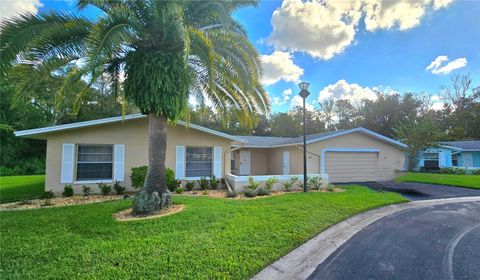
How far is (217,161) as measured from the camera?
11656mm

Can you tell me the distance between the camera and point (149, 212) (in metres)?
6.14

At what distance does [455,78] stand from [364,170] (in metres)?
33.5

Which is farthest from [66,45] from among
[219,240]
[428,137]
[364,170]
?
[428,137]

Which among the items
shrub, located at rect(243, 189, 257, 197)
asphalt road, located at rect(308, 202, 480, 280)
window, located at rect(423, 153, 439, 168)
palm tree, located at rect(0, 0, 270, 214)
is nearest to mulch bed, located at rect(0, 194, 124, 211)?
palm tree, located at rect(0, 0, 270, 214)

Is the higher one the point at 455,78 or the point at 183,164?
the point at 455,78

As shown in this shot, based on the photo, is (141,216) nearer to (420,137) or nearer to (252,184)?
(252,184)

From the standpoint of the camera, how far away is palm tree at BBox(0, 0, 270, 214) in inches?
201

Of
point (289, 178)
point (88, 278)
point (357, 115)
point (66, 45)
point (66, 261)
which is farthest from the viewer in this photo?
point (357, 115)

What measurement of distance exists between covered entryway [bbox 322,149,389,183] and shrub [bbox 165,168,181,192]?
8.53 metres

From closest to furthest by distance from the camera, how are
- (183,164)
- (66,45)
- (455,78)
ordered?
(66,45)
(183,164)
(455,78)

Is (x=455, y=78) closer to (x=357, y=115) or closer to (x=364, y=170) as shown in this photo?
(x=357, y=115)

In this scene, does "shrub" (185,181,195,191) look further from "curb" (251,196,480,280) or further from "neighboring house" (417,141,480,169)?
"neighboring house" (417,141,480,169)

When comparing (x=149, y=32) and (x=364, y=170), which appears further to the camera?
(x=364, y=170)

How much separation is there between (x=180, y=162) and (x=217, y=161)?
6.13 ft
